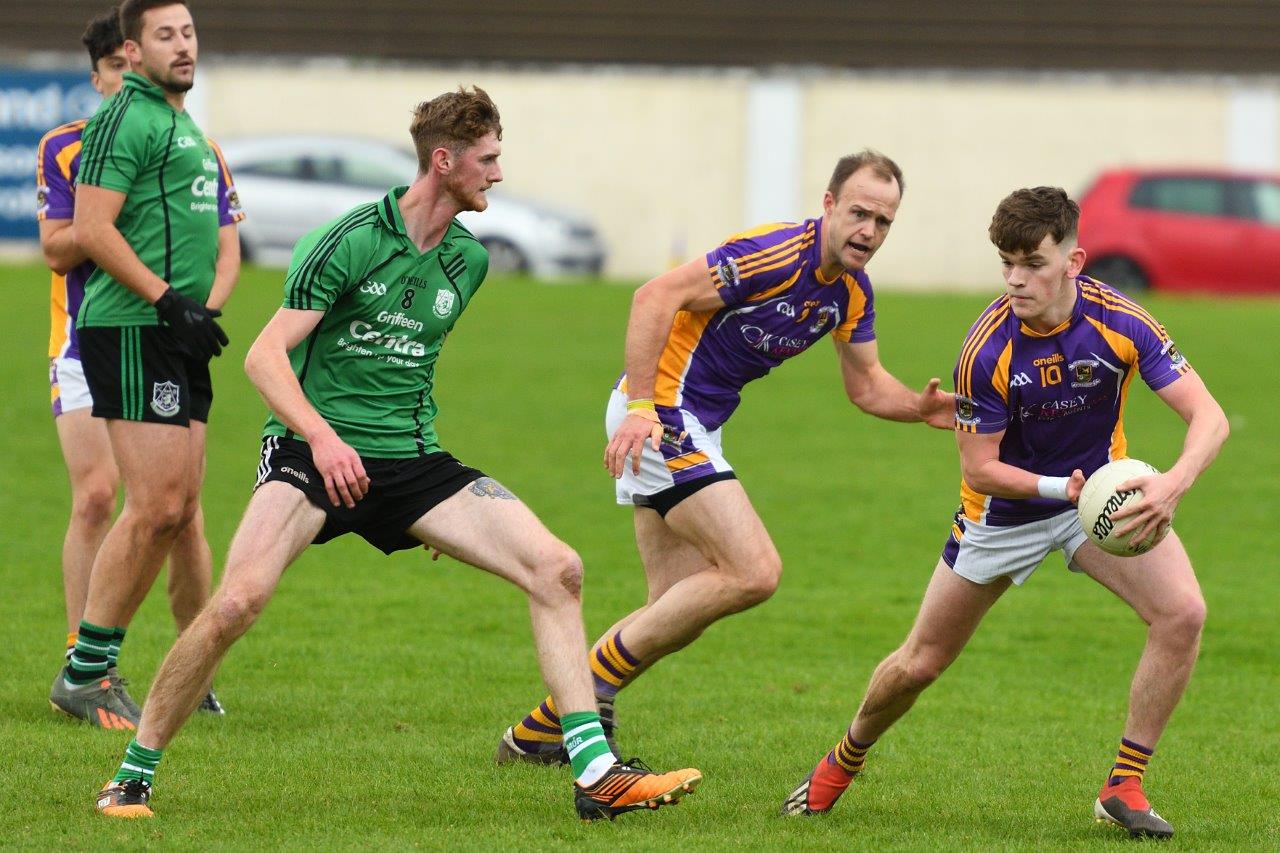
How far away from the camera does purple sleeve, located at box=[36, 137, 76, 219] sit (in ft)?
24.2

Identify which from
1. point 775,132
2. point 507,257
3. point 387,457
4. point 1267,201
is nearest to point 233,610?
point 387,457

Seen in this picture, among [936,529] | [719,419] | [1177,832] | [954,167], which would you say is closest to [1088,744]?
[1177,832]

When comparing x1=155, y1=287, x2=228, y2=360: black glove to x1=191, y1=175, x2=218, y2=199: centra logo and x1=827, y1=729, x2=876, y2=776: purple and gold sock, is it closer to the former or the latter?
x1=191, y1=175, x2=218, y2=199: centra logo

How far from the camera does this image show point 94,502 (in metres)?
7.55

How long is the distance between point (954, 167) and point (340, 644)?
21545 mm

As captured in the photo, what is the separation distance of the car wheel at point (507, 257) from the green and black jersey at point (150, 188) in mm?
16409

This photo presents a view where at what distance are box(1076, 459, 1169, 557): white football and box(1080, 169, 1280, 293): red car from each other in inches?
709

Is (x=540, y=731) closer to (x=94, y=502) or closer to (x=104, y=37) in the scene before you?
(x=94, y=502)

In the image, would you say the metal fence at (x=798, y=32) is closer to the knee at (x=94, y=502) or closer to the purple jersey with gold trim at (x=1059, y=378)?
the knee at (x=94, y=502)

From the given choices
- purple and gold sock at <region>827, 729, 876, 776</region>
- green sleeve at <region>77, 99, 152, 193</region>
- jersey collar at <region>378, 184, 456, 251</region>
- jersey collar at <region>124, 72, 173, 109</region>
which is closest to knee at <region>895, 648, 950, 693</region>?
purple and gold sock at <region>827, 729, 876, 776</region>

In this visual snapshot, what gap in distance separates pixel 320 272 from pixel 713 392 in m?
1.81

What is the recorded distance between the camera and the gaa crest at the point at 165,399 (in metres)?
6.82

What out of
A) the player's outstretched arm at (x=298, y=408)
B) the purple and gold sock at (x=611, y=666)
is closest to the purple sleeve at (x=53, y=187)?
the player's outstretched arm at (x=298, y=408)

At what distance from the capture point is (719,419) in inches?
279
